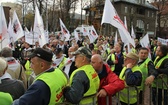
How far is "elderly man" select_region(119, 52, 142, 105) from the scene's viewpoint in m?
4.02

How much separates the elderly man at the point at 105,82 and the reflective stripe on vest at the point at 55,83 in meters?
0.83

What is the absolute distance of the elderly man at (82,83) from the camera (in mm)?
2791

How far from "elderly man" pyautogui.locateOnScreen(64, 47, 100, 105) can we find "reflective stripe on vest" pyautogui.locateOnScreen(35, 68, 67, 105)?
0.11 meters

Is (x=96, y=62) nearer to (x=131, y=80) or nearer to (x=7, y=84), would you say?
(x=131, y=80)

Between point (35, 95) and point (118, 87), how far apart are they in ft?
5.09

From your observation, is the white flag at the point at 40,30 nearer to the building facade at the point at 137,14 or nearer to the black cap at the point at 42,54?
the black cap at the point at 42,54

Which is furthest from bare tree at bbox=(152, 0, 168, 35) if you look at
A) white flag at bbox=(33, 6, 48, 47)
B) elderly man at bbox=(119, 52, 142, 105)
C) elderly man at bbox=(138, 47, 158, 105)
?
elderly man at bbox=(119, 52, 142, 105)

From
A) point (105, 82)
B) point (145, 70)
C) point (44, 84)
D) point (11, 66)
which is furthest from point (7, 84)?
point (145, 70)

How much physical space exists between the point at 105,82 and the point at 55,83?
4.49 feet

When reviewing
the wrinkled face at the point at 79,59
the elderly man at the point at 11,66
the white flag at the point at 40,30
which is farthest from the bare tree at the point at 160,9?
the wrinkled face at the point at 79,59

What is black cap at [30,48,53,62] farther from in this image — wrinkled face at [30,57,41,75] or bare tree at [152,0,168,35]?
bare tree at [152,0,168,35]

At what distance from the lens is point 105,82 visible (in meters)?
3.74

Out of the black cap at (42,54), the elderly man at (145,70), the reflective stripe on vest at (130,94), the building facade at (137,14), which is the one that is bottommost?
the reflective stripe on vest at (130,94)

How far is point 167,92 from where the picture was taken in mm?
5047
